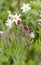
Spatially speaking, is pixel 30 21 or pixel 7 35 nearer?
pixel 7 35

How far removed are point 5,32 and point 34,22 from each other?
15.7 inches

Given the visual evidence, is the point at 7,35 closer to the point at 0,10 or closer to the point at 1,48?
the point at 1,48

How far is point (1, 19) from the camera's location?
3.20 meters

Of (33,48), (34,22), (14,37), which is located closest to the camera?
(33,48)

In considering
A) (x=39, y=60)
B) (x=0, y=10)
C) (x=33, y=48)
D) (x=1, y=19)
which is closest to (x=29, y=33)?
(x=33, y=48)

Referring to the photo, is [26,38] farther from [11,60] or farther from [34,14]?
[34,14]

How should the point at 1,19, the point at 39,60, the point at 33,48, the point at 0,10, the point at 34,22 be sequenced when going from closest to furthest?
the point at 39,60 < the point at 33,48 < the point at 34,22 < the point at 1,19 < the point at 0,10

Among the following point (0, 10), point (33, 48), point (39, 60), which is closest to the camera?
point (39, 60)

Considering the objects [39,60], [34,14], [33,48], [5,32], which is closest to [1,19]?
[34,14]

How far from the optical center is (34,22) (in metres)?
2.79

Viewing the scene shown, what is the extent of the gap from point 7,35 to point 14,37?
0.19 ft

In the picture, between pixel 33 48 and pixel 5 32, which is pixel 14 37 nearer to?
pixel 5 32

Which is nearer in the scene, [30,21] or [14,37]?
[14,37]

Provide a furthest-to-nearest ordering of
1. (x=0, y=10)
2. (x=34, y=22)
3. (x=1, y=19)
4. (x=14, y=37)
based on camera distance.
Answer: (x=0, y=10) < (x=1, y=19) < (x=34, y=22) < (x=14, y=37)
